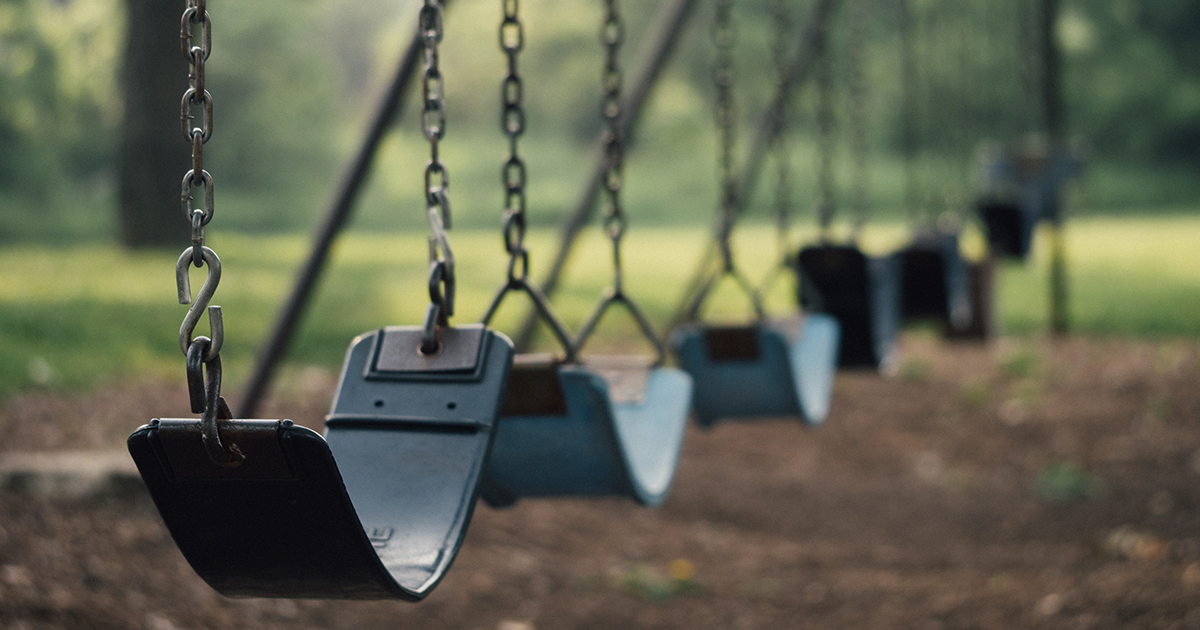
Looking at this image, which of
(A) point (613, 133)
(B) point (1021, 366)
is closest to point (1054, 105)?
(B) point (1021, 366)

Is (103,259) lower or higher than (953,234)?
lower

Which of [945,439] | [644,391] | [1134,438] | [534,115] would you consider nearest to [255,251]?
[945,439]

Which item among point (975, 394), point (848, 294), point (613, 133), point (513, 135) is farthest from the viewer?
point (975, 394)

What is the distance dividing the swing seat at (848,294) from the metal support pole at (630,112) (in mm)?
920

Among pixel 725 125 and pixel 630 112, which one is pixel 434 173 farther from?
pixel 630 112

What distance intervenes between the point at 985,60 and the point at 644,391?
19.5 m

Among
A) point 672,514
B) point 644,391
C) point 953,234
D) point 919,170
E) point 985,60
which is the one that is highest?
point 644,391

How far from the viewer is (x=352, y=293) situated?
9.12m

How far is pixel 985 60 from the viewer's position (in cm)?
1997

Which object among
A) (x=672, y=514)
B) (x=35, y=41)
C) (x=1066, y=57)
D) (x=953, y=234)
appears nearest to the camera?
(x=672, y=514)

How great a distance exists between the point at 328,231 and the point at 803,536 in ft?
6.55

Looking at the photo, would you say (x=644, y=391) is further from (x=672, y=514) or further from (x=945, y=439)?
(x=945, y=439)

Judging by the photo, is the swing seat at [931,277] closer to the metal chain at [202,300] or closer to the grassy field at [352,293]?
the grassy field at [352,293]

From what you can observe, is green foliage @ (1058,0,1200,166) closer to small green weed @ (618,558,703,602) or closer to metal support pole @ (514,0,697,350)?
metal support pole @ (514,0,697,350)
